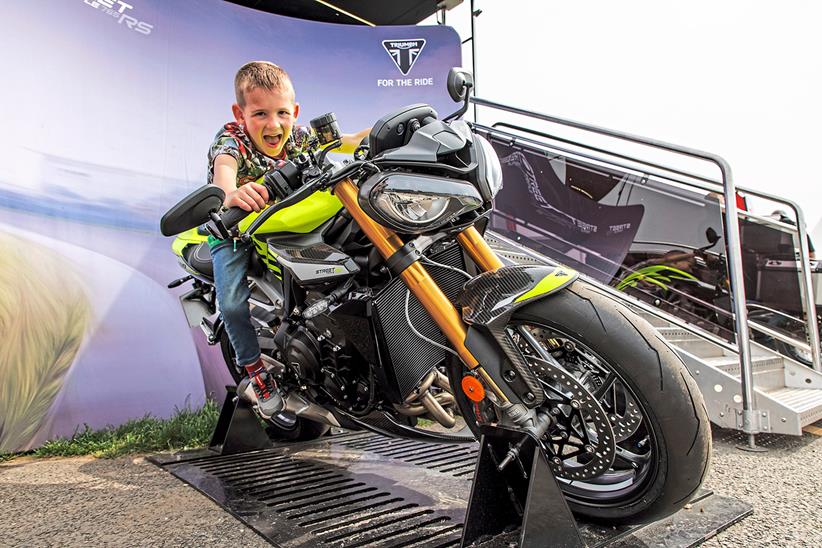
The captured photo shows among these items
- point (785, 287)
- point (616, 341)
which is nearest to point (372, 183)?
point (616, 341)

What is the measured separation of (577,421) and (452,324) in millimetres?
475

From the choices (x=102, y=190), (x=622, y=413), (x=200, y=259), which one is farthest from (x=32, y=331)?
(x=622, y=413)

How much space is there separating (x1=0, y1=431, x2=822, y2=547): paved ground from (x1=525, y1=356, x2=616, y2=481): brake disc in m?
0.48

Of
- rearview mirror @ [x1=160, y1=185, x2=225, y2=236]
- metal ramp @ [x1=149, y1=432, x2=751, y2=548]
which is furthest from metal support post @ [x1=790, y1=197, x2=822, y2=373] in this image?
rearview mirror @ [x1=160, y1=185, x2=225, y2=236]

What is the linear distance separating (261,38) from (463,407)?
373 cm

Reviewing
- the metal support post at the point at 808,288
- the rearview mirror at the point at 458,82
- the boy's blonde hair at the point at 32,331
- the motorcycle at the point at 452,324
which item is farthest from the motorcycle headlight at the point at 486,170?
the metal support post at the point at 808,288

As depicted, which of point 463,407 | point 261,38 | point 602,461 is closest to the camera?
point 602,461

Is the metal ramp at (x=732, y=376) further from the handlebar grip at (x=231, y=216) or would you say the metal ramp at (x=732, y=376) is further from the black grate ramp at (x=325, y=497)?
the handlebar grip at (x=231, y=216)

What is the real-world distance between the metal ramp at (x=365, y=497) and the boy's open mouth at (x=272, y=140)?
1.53 metres

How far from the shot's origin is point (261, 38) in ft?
14.2

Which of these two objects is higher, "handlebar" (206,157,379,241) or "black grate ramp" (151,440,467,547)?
"handlebar" (206,157,379,241)

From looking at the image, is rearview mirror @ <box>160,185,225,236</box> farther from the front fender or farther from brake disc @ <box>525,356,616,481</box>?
brake disc @ <box>525,356,616,481</box>

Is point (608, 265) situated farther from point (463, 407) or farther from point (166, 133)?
point (166, 133)

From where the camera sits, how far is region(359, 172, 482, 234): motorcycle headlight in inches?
60.9
